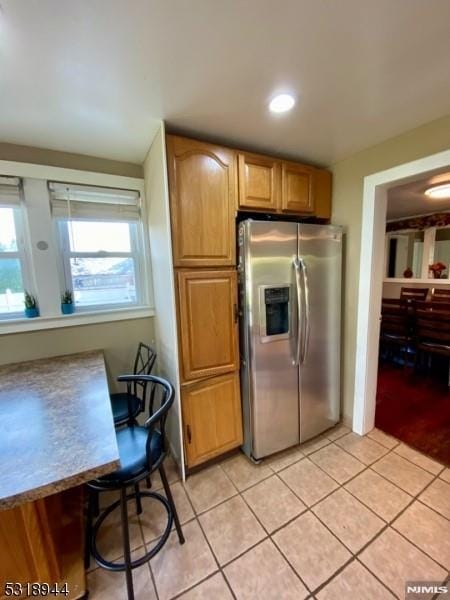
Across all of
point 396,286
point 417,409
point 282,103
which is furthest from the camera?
point 396,286

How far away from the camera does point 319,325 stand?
80.0 inches

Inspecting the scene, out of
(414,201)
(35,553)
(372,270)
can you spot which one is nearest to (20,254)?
(35,553)

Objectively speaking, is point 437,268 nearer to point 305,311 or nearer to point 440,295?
point 440,295

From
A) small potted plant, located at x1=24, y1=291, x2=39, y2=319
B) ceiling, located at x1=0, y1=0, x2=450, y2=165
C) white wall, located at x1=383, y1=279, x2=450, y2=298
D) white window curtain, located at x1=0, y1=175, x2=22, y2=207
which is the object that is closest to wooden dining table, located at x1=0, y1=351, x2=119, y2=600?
small potted plant, located at x1=24, y1=291, x2=39, y2=319

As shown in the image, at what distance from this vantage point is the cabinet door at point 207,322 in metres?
1.67

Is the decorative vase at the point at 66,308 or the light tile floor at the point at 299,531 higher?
the decorative vase at the point at 66,308

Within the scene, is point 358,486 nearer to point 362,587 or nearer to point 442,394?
point 362,587

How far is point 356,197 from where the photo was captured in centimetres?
210

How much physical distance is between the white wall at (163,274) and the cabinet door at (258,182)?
21.0 inches

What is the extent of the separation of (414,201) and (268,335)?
330 centimetres

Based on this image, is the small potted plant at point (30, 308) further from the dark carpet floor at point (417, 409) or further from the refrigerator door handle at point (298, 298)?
the dark carpet floor at point (417, 409)

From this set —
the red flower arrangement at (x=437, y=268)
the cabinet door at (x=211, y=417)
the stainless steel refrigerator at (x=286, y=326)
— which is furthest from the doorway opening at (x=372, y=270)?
the red flower arrangement at (x=437, y=268)

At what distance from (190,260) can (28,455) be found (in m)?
1.20

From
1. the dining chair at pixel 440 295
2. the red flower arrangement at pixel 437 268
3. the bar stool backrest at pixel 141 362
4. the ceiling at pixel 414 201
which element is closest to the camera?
the bar stool backrest at pixel 141 362
